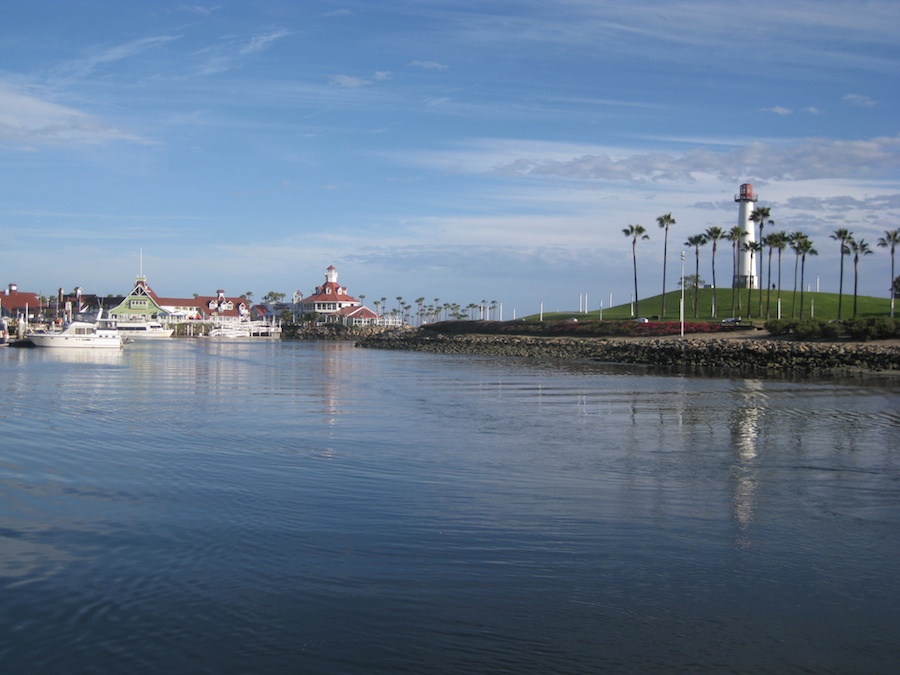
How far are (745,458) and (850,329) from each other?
157 feet

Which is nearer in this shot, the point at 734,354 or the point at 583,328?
the point at 734,354

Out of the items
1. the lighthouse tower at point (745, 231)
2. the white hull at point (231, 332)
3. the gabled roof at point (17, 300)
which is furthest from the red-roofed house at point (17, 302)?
the lighthouse tower at point (745, 231)

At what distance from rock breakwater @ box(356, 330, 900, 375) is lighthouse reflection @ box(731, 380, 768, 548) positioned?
19.5 meters

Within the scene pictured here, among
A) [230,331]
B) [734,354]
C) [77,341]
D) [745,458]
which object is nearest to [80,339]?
[77,341]

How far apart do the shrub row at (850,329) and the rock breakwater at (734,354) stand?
212 centimetres

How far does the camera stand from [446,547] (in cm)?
1044

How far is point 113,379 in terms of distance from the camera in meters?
39.5

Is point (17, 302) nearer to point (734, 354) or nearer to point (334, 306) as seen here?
point (334, 306)

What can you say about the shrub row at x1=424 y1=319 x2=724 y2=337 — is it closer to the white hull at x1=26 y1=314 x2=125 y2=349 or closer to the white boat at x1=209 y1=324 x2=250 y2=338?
the white boat at x1=209 y1=324 x2=250 y2=338

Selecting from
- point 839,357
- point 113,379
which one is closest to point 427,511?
point 113,379

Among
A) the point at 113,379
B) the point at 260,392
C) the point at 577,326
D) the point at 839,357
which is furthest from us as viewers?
the point at 577,326

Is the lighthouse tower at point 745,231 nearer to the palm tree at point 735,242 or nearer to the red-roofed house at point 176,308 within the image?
the palm tree at point 735,242

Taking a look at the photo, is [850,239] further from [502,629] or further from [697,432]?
[502,629]

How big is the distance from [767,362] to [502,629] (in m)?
48.0
